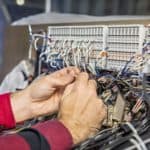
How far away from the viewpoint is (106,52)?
3.74ft

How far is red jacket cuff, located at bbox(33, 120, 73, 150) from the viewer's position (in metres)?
0.80

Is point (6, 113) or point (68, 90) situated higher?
point (68, 90)


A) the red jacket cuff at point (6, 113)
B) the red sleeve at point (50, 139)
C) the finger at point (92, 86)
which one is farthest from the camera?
the red jacket cuff at point (6, 113)

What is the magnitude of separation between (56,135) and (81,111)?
80 mm

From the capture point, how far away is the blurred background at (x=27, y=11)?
1682mm

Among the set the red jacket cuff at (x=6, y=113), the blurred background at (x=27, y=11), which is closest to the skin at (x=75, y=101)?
the red jacket cuff at (x=6, y=113)

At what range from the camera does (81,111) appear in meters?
0.85

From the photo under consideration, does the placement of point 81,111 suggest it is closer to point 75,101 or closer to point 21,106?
point 75,101

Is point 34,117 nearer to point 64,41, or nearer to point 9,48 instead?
point 64,41

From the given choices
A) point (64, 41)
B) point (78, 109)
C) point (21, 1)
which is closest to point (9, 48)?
point (21, 1)

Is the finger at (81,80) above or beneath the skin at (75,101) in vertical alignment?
above

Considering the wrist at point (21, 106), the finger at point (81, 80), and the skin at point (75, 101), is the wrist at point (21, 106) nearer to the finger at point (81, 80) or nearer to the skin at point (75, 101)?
the skin at point (75, 101)

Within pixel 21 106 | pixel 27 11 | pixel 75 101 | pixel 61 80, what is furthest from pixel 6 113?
pixel 27 11

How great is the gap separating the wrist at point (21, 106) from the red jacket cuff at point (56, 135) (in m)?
0.32
